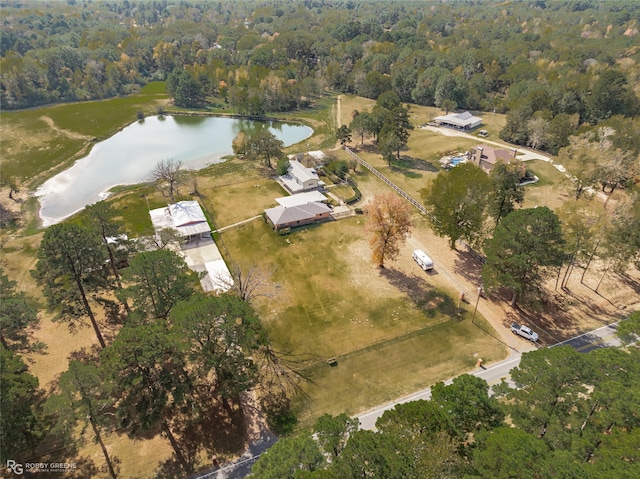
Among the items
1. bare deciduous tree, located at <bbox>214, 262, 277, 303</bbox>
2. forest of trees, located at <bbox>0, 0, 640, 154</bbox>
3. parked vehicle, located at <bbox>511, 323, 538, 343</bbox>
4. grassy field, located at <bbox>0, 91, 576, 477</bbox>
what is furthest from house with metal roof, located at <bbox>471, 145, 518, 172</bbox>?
bare deciduous tree, located at <bbox>214, 262, 277, 303</bbox>

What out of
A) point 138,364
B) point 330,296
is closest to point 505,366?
point 330,296

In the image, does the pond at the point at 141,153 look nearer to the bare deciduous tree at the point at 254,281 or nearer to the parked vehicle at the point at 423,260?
the bare deciduous tree at the point at 254,281

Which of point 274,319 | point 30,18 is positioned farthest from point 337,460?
point 30,18

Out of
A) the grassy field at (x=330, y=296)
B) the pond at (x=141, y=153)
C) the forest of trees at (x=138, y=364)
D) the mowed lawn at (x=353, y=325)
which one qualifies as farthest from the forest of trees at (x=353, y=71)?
the forest of trees at (x=138, y=364)

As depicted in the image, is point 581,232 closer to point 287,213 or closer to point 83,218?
point 287,213

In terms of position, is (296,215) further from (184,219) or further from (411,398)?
(411,398)
